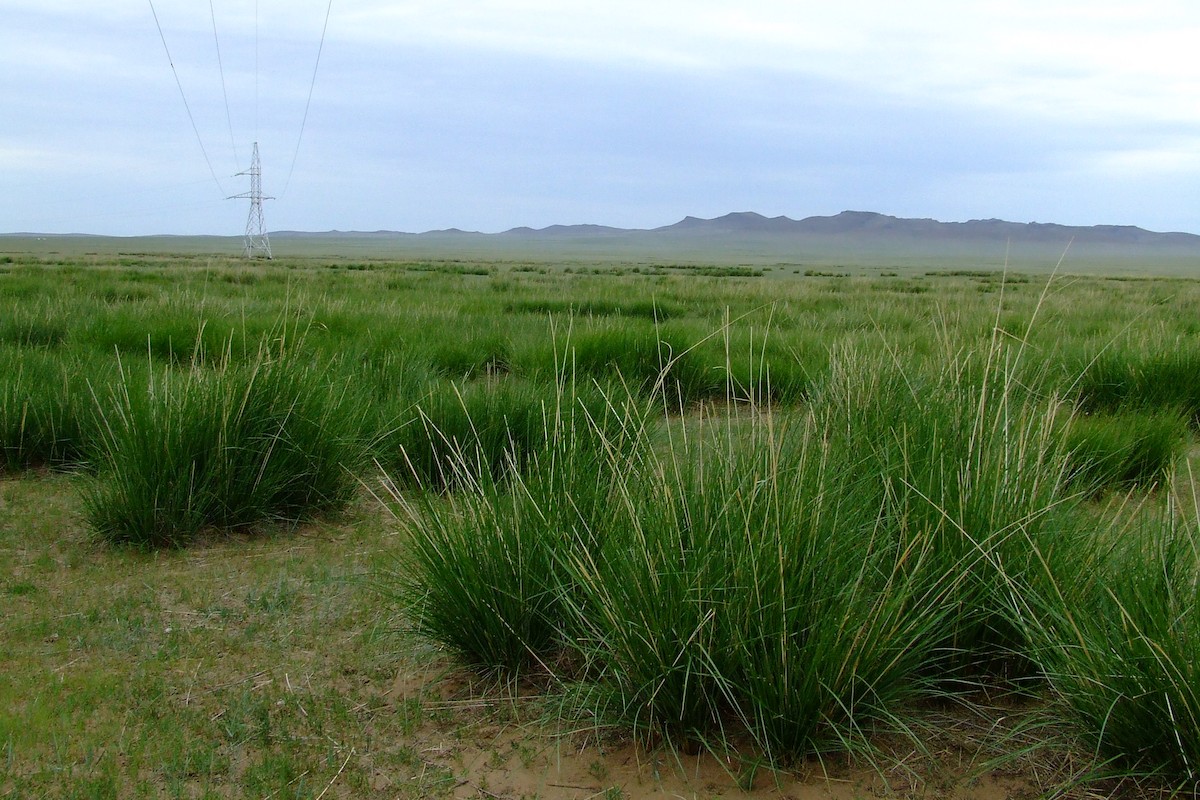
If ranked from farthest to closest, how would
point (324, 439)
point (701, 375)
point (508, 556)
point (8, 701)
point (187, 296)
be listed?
point (187, 296)
point (701, 375)
point (324, 439)
point (508, 556)
point (8, 701)

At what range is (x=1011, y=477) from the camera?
2.63 m

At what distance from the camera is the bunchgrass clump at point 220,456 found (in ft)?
11.7

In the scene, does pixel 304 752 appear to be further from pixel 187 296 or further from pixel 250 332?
pixel 187 296

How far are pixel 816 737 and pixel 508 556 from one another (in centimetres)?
92

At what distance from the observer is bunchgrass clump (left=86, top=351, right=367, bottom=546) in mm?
3559

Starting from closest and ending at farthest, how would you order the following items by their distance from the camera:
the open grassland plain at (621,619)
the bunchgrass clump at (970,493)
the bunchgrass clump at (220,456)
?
the open grassland plain at (621,619), the bunchgrass clump at (970,493), the bunchgrass clump at (220,456)

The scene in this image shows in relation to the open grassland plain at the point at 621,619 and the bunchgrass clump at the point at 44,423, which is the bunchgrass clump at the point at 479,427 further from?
the bunchgrass clump at the point at 44,423

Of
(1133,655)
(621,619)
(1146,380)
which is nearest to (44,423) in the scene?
(621,619)

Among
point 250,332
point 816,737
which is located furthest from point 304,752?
point 250,332

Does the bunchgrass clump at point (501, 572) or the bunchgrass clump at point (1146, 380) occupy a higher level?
the bunchgrass clump at point (1146, 380)

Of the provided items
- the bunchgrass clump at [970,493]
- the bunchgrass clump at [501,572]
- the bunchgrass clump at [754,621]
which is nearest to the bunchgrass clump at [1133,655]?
the bunchgrass clump at [970,493]

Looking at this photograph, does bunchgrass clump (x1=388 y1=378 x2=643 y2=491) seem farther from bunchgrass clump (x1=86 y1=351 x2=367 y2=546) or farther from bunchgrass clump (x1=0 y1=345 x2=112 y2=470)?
bunchgrass clump (x1=0 y1=345 x2=112 y2=470)

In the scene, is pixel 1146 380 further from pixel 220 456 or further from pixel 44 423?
pixel 44 423

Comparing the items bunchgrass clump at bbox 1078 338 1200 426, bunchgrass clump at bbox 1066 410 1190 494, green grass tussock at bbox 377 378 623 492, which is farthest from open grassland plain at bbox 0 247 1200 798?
bunchgrass clump at bbox 1078 338 1200 426
